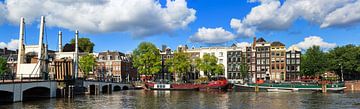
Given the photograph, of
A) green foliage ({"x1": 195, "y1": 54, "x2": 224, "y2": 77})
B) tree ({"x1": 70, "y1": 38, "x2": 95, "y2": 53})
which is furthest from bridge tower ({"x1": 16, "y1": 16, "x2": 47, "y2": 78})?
tree ({"x1": 70, "y1": 38, "x2": 95, "y2": 53})

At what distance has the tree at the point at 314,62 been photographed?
10656 cm

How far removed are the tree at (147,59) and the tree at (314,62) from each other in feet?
138

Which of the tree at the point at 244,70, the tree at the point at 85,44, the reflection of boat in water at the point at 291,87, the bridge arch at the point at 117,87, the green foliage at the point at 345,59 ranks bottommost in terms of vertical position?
the bridge arch at the point at 117,87

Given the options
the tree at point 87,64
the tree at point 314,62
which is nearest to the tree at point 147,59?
the tree at point 87,64

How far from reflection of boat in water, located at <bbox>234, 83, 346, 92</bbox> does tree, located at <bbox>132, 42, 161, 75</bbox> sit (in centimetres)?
2473

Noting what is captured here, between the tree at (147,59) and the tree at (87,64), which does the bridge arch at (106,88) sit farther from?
the tree at (87,64)

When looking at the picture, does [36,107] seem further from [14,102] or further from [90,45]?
[90,45]

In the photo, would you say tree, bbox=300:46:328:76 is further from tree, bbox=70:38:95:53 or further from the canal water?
tree, bbox=70:38:95:53

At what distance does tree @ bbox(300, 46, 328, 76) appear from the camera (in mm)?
106562

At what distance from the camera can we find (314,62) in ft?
354

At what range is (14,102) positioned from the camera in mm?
52000

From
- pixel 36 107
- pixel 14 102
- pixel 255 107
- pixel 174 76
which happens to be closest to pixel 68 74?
pixel 14 102

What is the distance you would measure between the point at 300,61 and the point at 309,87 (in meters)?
34.9

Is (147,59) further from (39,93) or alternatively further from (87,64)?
(39,93)
